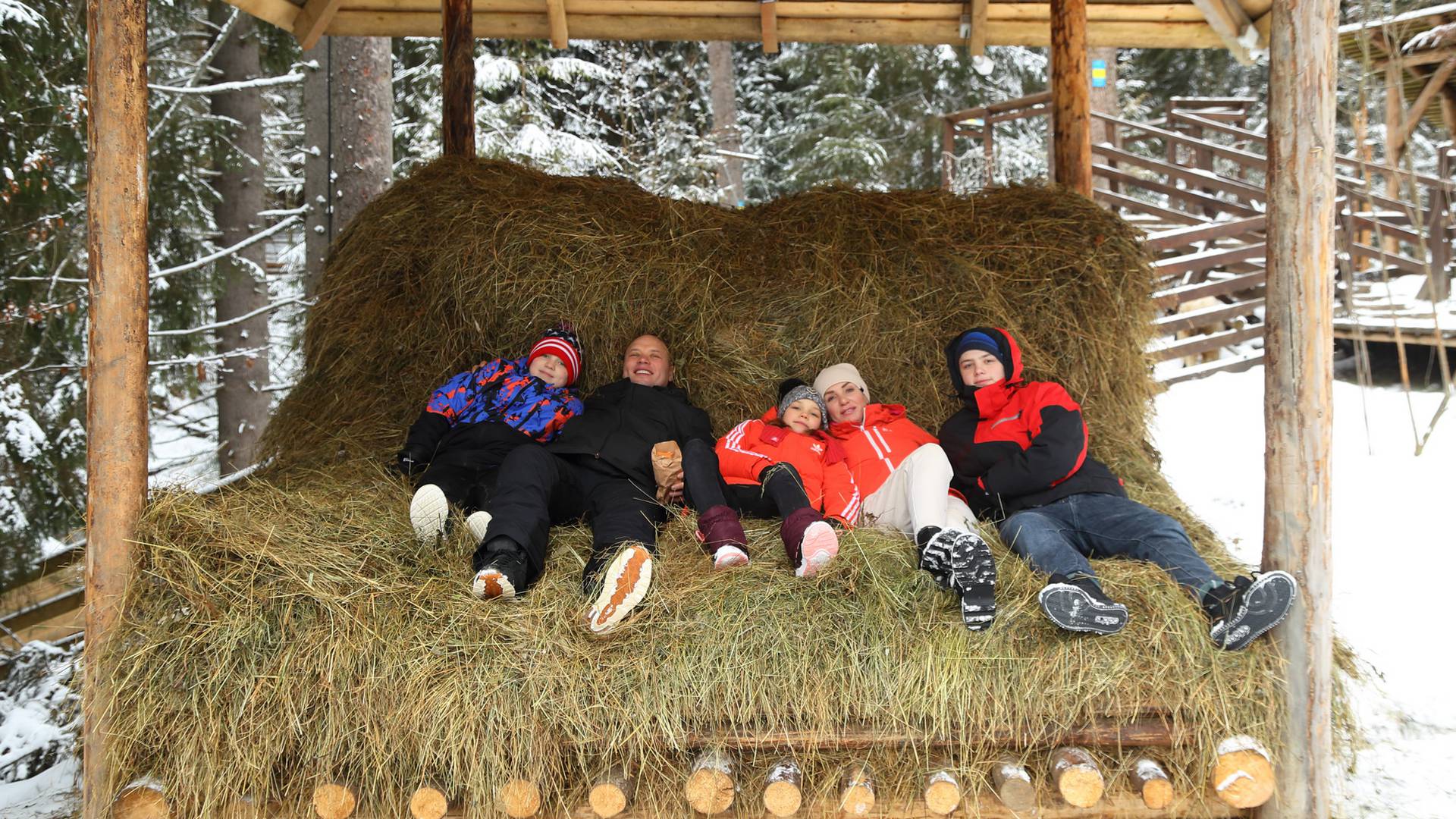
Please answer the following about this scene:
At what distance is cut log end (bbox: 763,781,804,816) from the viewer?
2818 millimetres

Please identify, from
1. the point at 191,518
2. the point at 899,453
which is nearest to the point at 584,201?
the point at 899,453

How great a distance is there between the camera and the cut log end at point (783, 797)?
2.82m

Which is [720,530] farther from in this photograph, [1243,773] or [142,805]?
[142,805]

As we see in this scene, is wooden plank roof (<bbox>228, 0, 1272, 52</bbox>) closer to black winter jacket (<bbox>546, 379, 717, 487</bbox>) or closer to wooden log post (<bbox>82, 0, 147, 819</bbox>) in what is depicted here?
black winter jacket (<bbox>546, 379, 717, 487</bbox>)

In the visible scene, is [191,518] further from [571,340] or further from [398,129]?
[398,129]

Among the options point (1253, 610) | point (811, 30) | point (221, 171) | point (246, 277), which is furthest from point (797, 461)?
point (221, 171)

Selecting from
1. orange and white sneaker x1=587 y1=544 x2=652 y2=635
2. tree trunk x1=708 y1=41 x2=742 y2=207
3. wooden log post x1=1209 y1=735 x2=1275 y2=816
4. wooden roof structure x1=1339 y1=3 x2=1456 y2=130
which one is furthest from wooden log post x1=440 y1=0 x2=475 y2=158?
tree trunk x1=708 y1=41 x2=742 y2=207

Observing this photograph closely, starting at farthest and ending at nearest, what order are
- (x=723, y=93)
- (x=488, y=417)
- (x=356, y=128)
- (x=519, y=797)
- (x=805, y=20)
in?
(x=723, y=93) → (x=356, y=128) → (x=805, y=20) → (x=488, y=417) → (x=519, y=797)

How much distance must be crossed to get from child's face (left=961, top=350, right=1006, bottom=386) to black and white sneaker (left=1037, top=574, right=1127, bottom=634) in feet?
4.48

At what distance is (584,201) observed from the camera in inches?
189

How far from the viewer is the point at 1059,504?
3.73m

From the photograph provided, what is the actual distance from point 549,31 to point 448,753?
14.7 feet

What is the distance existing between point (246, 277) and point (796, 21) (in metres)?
4.61

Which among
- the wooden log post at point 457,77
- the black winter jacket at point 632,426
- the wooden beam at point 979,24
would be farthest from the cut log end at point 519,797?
the wooden beam at point 979,24
